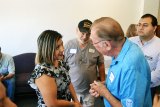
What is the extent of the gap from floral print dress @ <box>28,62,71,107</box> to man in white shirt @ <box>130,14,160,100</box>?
110 centimetres

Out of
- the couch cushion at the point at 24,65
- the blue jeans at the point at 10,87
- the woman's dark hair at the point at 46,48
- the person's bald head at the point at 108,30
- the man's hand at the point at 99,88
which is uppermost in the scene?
the person's bald head at the point at 108,30

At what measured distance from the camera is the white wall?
4.85 meters

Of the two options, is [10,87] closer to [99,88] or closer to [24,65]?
[24,65]

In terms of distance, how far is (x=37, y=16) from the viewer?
498 centimetres

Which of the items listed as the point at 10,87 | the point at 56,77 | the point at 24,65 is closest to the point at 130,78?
the point at 56,77

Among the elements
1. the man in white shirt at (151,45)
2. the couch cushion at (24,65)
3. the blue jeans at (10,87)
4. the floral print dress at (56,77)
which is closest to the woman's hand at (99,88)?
the floral print dress at (56,77)

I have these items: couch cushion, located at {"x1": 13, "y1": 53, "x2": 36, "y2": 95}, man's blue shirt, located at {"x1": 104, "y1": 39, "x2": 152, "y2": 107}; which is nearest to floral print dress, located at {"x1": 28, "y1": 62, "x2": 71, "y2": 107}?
man's blue shirt, located at {"x1": 104, "y1": 39, "x2": 152, "y2": 107}

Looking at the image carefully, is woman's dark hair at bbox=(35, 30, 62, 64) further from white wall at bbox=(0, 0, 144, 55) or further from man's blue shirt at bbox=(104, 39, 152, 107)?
white wall at bbox=(0, 0, 144, 55)

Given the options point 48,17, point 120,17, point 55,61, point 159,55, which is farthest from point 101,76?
point 120,17

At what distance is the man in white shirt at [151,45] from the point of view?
2557 millimetres

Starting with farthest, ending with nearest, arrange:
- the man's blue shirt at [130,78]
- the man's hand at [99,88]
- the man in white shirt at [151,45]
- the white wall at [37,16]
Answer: the white wall at [37,16]
the man in white shirt at [151,45]
the man's hand at [99,88]
the man's blue shirt at [130,78]

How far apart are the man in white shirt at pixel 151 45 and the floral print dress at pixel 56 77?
110 cm

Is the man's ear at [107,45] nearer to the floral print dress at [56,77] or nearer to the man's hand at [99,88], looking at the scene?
the man's hand at [99,88]

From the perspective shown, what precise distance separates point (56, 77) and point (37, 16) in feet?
11.2
